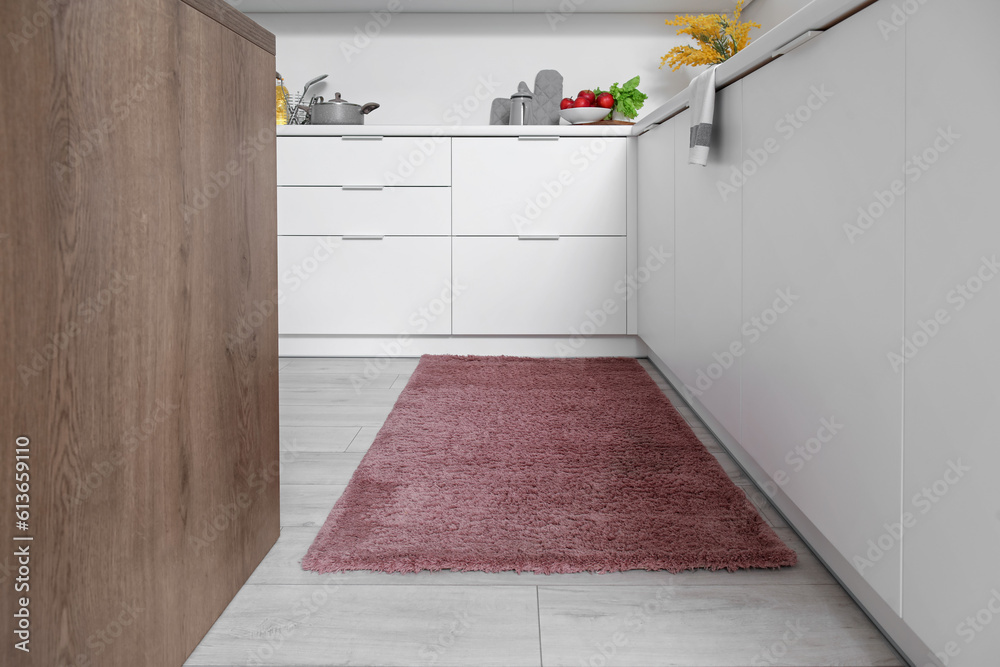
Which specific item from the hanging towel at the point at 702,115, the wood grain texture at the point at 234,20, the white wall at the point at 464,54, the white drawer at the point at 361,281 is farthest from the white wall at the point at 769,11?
the wood grain texture at the point at 234,20

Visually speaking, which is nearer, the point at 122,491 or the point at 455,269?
the point at 122,491

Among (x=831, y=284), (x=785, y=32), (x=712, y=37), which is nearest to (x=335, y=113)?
(x=712, y=37)

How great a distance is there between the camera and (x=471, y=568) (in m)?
1.18

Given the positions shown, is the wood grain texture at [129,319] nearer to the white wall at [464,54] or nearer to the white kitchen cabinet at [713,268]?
the white kitchen cabinet at [713,268]

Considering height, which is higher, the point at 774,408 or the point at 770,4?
the point at 770,4

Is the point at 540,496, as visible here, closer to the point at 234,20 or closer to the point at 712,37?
the point at 234,20

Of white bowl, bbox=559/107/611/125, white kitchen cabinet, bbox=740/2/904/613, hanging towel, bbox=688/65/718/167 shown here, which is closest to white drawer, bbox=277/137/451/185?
white bowl, bbox=559/107/611/125

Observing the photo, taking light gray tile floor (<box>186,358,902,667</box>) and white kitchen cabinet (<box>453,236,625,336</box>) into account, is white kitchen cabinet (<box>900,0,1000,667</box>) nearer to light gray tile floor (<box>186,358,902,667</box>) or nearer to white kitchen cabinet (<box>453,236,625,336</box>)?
light gray tile floor (<box>186,358,902,667</box>)

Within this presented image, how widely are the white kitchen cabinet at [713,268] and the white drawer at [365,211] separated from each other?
116 cm

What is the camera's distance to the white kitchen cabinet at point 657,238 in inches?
93.5

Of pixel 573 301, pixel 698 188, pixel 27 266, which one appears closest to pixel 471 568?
pixel 27 266

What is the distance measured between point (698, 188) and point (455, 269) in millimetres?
1358

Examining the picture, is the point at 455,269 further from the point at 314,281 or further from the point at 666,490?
the point at 666,490

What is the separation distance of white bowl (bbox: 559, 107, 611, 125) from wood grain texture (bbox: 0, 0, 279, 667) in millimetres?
2234
